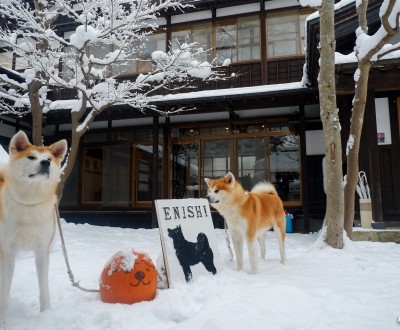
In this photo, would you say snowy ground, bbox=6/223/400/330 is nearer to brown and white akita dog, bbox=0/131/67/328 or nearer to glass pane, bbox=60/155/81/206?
brown and white akita dog, bbox=0/131/67/328

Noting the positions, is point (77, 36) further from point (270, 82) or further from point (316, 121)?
point (316, 121)

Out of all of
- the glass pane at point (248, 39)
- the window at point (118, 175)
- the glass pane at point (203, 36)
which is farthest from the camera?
the window at point (118, 175)

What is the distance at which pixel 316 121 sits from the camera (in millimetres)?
10547

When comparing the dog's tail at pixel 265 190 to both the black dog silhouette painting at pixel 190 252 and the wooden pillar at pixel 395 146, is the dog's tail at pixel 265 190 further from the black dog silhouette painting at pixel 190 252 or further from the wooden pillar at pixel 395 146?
the wooden pillar at pixel 395 146

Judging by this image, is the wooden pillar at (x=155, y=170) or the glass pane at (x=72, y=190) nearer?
the wooden pillar at (x=155, y=170)

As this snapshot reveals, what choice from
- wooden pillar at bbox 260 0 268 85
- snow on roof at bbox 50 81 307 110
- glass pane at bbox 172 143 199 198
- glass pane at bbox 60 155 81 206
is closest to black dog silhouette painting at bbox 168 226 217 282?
snow on roof at bbox 50 81 307 110

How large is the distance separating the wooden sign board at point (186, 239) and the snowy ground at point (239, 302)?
144 millimetres

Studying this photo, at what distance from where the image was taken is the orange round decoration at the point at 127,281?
2.94 m

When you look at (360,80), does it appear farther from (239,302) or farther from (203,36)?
(203,36)

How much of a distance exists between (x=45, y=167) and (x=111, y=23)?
5.70 metres

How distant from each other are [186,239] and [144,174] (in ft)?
28.7

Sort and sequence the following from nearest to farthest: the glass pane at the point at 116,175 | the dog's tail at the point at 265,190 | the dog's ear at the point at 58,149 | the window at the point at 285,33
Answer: the dog's ear at the point at 58,149
the dog's tail at the point at 265,190
the window at the point at 285,33
the glass pane at the point at 116,175

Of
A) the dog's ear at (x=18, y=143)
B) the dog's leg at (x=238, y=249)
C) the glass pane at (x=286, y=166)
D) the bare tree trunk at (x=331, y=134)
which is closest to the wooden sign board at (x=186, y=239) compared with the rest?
the dog's leg at (x=238, y=249)

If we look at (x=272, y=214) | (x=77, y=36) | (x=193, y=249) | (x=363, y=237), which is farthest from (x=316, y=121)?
(x=193, y=249)
